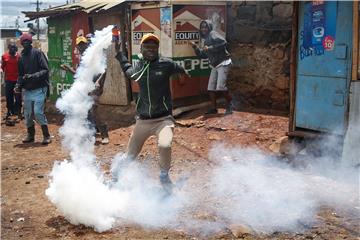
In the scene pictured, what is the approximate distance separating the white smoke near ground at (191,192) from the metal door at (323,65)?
639 mm

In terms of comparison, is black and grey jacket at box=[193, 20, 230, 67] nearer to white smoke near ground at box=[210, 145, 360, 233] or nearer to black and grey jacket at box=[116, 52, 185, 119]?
white smoke near ground at box=[210, 145, 360, 233]

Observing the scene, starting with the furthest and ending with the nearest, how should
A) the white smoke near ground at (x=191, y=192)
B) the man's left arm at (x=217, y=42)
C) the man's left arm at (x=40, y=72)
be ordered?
1. the man's left arm at (x=217, y=42)
2. the man's left arm at (x=40, y=72)
3. the white smoke near ground at (x=191, y=192)

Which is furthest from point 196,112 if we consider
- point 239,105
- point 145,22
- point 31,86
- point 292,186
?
point 292,186

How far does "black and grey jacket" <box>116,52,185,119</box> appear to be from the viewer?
519 cm

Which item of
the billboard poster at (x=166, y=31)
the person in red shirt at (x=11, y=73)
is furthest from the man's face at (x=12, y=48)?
the billboard poster at (x=166, y=31)

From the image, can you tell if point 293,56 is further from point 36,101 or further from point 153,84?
point 36,101

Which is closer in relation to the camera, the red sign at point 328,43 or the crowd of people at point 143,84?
the crowd of people at point 143,84

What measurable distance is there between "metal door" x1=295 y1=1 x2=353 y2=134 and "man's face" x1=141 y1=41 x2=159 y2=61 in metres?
2.47

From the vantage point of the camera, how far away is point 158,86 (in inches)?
205

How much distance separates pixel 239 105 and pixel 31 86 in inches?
175

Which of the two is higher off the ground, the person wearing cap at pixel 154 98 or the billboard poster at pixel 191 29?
the billboard poster at pixel 191 29

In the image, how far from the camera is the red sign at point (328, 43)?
19.6 ft

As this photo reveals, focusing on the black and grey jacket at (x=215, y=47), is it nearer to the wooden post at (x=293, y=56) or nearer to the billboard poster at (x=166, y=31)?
the billboard poster at (x=166, y=31)

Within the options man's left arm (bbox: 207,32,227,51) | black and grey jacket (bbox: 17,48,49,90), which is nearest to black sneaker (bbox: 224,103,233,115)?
man's left arm (bbox: 207,32,227,51)
